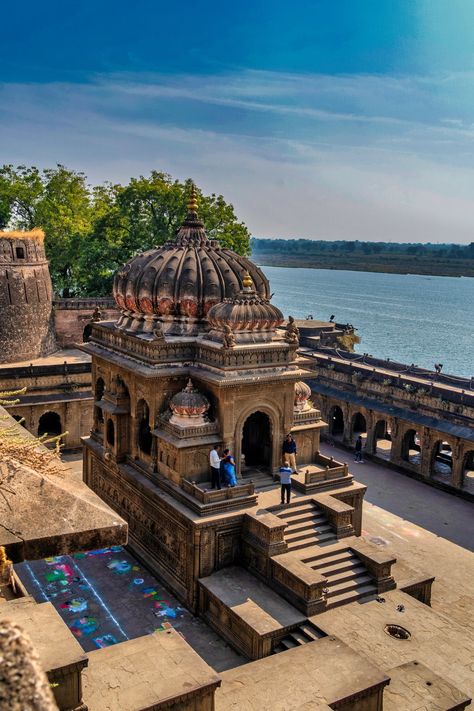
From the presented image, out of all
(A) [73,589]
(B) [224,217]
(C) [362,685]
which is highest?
(B) [224,217]

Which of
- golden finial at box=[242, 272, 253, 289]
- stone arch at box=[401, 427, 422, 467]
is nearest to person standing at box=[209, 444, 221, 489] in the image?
golden finial at box=[242, 272, 253, 289]

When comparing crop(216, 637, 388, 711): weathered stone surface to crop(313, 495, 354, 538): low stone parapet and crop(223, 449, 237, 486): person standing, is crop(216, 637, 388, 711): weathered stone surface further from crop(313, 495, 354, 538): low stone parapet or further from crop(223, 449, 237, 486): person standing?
crop(223, 449, 237, 486): person standing

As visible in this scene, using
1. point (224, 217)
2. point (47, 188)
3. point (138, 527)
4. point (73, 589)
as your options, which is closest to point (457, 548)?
point (138, 527)

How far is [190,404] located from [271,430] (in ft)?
8.54

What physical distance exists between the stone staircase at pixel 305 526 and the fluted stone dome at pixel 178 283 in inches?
225

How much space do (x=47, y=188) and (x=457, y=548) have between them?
1270 inches

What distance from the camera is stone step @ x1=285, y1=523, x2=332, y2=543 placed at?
48.9ft

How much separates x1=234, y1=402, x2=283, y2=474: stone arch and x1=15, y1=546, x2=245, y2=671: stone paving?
12.5ft

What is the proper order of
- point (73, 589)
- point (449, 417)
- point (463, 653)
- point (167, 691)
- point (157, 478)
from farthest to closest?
point (449, 417), point (157, 478), point (73, 589), point (463, 653), point (167, 691)

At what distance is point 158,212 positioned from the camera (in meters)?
34.5

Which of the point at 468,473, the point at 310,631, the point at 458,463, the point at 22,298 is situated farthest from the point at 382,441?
the point at 22,298

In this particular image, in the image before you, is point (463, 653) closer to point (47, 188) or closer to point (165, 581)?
point (165, 581)

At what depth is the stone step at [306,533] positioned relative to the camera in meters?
14.9

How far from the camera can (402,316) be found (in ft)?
348
